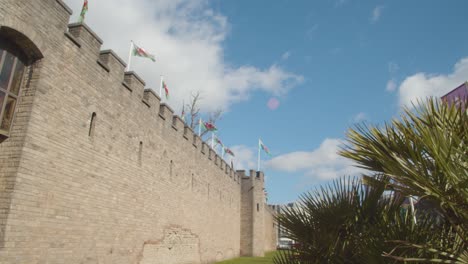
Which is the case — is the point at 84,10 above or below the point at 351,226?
above

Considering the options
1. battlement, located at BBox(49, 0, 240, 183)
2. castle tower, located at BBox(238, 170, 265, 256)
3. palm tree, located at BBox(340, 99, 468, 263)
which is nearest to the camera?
palm tree, located at BBox(340, 99, 468, 263)

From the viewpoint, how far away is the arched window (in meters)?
6.50

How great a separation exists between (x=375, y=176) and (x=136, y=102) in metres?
7.65

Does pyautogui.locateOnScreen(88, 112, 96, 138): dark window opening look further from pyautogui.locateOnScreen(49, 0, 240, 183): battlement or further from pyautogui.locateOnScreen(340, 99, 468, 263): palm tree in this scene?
pyautogui.locateOnScreen(340, 99, 468, 263): palm tree

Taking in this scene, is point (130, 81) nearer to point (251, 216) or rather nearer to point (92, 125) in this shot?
point (92, 125)

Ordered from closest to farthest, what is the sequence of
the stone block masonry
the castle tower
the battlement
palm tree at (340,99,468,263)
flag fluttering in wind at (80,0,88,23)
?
palm tree at (340,99,468,263), the stone block masonry, the battlement, flag fluttering in wind at (80,0,88,23), the castle tower

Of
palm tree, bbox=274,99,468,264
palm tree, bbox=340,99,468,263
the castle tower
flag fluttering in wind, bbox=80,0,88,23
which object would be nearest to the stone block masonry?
flag fluttering in wind, bbox=80,0,88,23

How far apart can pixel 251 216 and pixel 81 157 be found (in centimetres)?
2124

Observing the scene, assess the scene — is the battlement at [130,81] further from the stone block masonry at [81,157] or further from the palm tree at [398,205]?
the palm tree at [398,205]

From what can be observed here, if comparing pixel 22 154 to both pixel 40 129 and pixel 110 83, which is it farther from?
pixel 110 83

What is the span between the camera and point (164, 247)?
484 inches

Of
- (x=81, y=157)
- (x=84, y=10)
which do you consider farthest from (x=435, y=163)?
(x=84, y=10)

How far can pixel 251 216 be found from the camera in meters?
27.7

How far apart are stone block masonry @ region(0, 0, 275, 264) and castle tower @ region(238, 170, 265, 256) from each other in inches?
552
